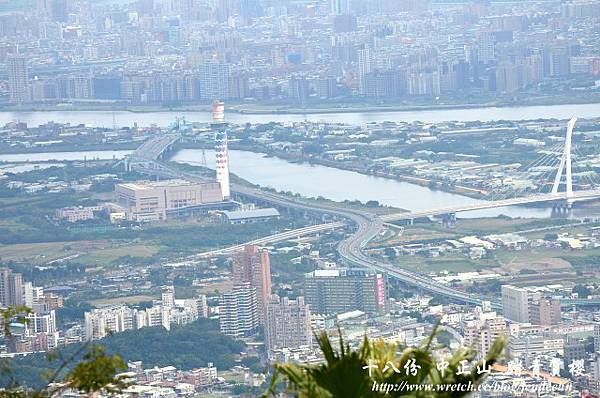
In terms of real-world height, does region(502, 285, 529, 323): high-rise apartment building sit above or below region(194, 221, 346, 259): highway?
above

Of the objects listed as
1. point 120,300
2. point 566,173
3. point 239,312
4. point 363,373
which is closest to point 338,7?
point 566,173

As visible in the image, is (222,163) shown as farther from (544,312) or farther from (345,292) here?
(544,312)

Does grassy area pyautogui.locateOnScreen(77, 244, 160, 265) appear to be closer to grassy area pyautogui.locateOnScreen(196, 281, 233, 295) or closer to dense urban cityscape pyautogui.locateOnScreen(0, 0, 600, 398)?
dense urban cityscape pyautogui.locateOnScreen(0, 0, 600, 398)

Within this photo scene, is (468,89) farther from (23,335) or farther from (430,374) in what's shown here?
(430,374)

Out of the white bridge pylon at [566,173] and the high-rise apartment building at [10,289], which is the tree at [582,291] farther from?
the white bridge pylon at [566,173]

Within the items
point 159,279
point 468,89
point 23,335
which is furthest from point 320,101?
point 23,335

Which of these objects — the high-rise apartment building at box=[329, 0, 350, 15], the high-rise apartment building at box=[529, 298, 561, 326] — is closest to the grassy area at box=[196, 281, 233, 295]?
the high-rise apartment building at box=[529, 298, 561, 326]

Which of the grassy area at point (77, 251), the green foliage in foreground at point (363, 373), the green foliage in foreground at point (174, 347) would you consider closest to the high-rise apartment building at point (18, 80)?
the grassy area at point (77, 251)
